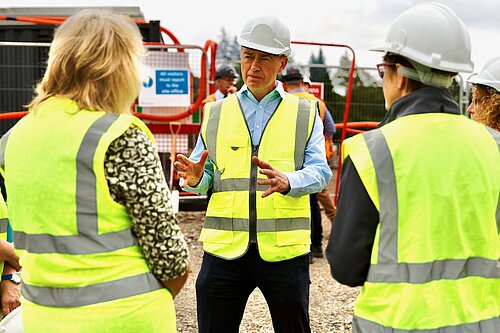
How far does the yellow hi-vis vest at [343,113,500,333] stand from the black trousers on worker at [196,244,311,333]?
1.04 m

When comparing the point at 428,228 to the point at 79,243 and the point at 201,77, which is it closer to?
the point at 79,243

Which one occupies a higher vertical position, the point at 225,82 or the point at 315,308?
the point at 225,82

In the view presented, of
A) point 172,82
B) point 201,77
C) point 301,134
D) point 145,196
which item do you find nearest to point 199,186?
point 301,134

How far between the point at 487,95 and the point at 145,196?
6.10ft

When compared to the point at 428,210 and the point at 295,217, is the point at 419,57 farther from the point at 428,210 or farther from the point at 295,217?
the point at 295,217

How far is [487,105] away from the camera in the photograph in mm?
3072

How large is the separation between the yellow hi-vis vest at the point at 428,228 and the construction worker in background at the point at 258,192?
1012 millimetres

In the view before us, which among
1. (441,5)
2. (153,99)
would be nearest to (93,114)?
(441,5)

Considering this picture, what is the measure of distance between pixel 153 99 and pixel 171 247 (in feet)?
20.6

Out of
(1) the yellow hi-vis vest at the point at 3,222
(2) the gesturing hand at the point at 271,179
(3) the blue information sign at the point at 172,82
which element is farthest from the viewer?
(3) the blue information sign at the point at 172,82

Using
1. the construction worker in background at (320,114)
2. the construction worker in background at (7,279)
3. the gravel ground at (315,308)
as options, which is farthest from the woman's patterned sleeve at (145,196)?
the construction worker in background at (320,114)

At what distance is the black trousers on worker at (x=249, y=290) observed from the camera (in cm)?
313

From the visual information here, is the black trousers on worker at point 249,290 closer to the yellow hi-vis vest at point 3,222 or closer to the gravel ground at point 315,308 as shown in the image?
the yellow hi-vis vest at point 3,222

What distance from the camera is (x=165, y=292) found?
7.19 ft
